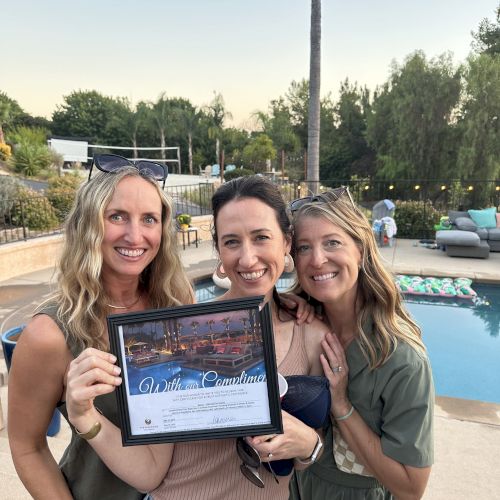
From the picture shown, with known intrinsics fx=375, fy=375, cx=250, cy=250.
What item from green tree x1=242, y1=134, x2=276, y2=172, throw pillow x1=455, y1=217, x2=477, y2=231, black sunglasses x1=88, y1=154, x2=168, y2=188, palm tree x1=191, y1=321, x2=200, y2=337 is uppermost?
green tree x1=242, y1=134, x2=276, y2=172

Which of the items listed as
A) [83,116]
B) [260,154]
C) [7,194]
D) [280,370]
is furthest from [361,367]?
[83,116]

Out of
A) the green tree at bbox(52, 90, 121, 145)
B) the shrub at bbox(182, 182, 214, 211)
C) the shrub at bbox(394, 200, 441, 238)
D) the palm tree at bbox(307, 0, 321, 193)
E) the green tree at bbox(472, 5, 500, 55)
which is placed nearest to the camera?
the palm tree at bbox(307, 0, 321, 193)

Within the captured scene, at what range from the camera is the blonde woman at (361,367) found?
4.15ft

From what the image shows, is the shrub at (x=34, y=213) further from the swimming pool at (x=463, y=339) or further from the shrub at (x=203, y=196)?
the shrub at (x=203, y=196)

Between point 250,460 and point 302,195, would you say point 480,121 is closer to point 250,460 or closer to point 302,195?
point 302,195

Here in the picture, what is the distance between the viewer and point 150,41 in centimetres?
2900

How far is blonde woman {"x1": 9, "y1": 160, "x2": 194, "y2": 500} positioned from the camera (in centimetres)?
120

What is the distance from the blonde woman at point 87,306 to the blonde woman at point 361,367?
24.0 inches

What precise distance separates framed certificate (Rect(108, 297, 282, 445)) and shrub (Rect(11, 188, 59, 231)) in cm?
1110

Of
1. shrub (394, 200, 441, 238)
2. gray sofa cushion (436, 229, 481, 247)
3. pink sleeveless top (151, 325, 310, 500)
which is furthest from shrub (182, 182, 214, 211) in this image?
pink sleeveless top (151, 325, 310, 500)

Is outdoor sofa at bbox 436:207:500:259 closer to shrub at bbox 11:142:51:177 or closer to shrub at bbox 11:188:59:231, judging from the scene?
shrub at bbox 11:188:59:231

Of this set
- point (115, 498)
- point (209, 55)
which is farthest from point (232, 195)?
point (209, 55)

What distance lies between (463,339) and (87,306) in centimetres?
734

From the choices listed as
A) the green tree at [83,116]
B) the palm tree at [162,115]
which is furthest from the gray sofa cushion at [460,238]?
the green tree at [83,116]
